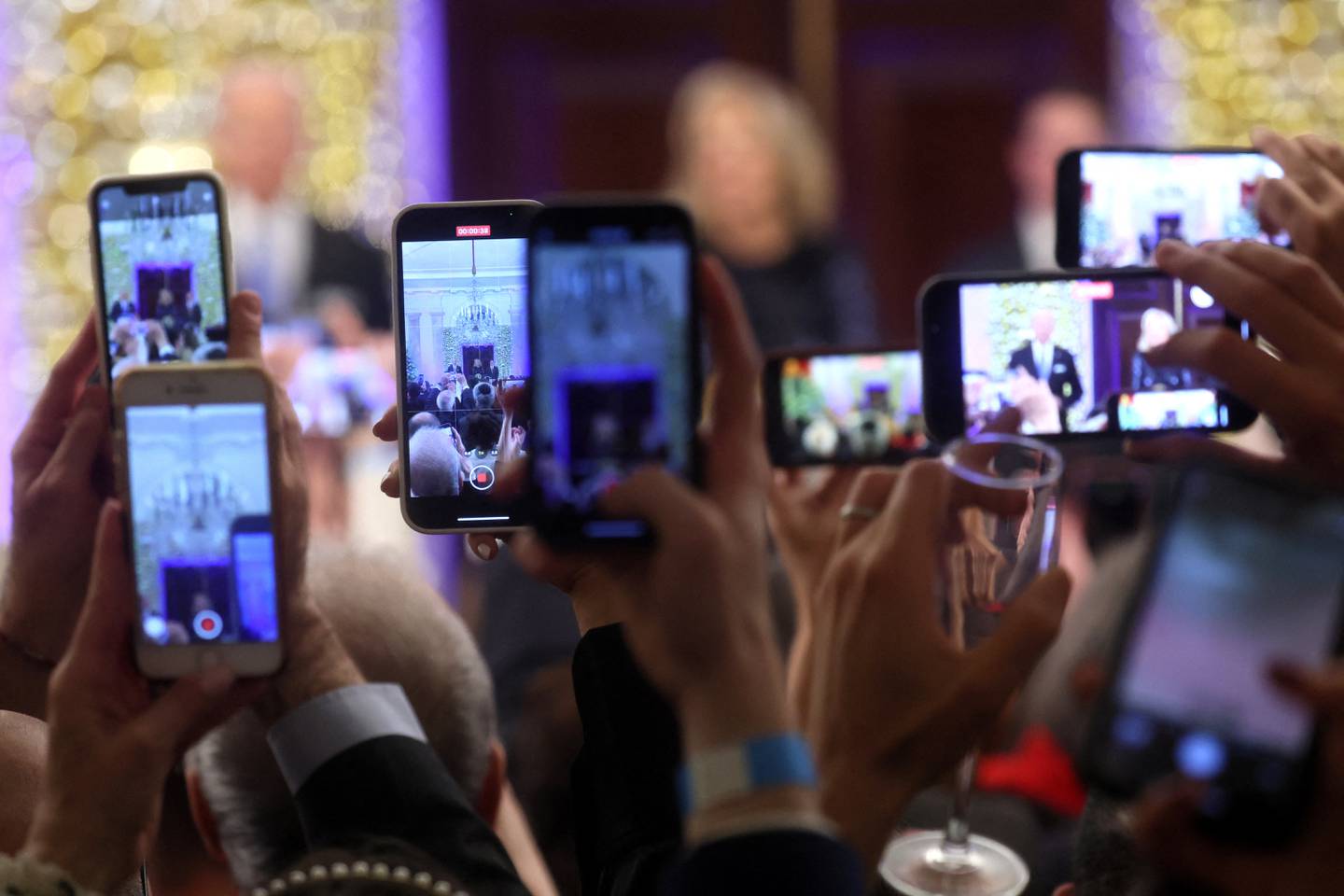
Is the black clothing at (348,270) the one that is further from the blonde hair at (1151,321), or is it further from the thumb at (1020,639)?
the thumb at (1020,639)

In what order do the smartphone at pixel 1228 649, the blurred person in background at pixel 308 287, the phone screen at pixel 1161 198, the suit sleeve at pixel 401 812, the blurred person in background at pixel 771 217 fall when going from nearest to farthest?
1. the smartphone at pixel 1228 649
2. the suit sleeve at pixel 401 812
3. the phone screen at pixel 1161 198
4. the blurred person in background at pixel 308 287
5. the blurred person in background at pixel 771 217

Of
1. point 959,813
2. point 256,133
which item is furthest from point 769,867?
point 256,133

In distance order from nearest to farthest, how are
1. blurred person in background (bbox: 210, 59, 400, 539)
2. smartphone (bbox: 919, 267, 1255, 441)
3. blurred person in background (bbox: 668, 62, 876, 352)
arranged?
smartphone (bbox: 919, 267, 1255, 441), blurred person in background (bbox: 210, 59, 400, 539), blurred person in background (bbox: 668, 62, 876, 352)

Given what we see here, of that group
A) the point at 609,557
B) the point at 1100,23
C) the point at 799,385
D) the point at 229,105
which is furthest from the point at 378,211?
the point at 609,557

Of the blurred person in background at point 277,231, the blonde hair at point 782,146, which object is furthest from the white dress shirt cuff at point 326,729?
the blonde hair at point 782,146

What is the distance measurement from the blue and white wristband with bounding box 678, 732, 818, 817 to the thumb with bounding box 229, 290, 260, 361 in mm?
515

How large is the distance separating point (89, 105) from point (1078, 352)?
3108mm

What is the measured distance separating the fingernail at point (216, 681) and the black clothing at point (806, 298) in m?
2.27

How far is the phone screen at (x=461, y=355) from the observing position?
0.92 meters

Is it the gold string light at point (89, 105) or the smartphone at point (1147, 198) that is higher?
the gold string light at point (89, 105)

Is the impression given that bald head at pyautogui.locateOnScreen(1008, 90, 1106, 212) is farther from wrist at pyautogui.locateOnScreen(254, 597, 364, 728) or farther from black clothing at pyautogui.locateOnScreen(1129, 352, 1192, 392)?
wrist at pyautogui.locateOnScreen(254, 597, 364, 728)

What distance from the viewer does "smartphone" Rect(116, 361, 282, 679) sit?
2.56 feet

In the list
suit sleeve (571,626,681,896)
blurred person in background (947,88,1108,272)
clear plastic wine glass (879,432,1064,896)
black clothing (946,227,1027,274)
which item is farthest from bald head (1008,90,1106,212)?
suit sleeve (571,626,681,896)

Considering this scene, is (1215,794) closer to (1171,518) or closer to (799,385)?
(1171,518)
